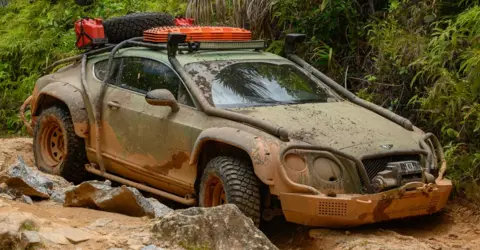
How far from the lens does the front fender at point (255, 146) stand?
6758 mm

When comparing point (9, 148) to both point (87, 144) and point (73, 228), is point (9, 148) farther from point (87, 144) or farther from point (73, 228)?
point (73, 228)

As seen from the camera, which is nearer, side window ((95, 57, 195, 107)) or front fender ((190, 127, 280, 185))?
front fender ((190, 127, 280, 185))

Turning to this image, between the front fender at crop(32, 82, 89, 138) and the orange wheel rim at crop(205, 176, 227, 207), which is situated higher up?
the front fender at crop(32, 82, 89, 138)

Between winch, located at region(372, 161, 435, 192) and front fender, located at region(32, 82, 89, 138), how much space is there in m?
3.54

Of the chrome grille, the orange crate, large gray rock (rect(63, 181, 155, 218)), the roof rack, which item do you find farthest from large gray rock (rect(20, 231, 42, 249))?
the orange crate

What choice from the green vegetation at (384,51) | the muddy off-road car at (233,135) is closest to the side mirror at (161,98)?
the muddy off-road car at (233,135)

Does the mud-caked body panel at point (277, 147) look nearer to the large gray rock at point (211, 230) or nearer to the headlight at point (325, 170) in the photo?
the headlight at point (325, 170)

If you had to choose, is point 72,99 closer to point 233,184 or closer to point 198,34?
point 198,34

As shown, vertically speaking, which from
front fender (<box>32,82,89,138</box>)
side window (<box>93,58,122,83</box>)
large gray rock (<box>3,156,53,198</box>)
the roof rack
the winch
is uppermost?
the roof rack

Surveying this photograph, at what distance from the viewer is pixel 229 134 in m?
7.11

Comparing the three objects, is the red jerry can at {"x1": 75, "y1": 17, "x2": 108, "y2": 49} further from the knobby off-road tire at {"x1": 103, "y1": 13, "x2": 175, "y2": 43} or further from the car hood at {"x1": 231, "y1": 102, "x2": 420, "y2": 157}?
the car hood at {"x1": 231, "y1": 102, "x2": 420, "y2": 157}

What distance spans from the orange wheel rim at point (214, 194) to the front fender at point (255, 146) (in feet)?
1.39

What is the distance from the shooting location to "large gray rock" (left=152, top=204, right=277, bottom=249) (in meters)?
5.53

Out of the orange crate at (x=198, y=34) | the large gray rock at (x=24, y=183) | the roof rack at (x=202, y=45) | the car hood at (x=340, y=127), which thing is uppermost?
the orange crate at (x=198, y=34)
